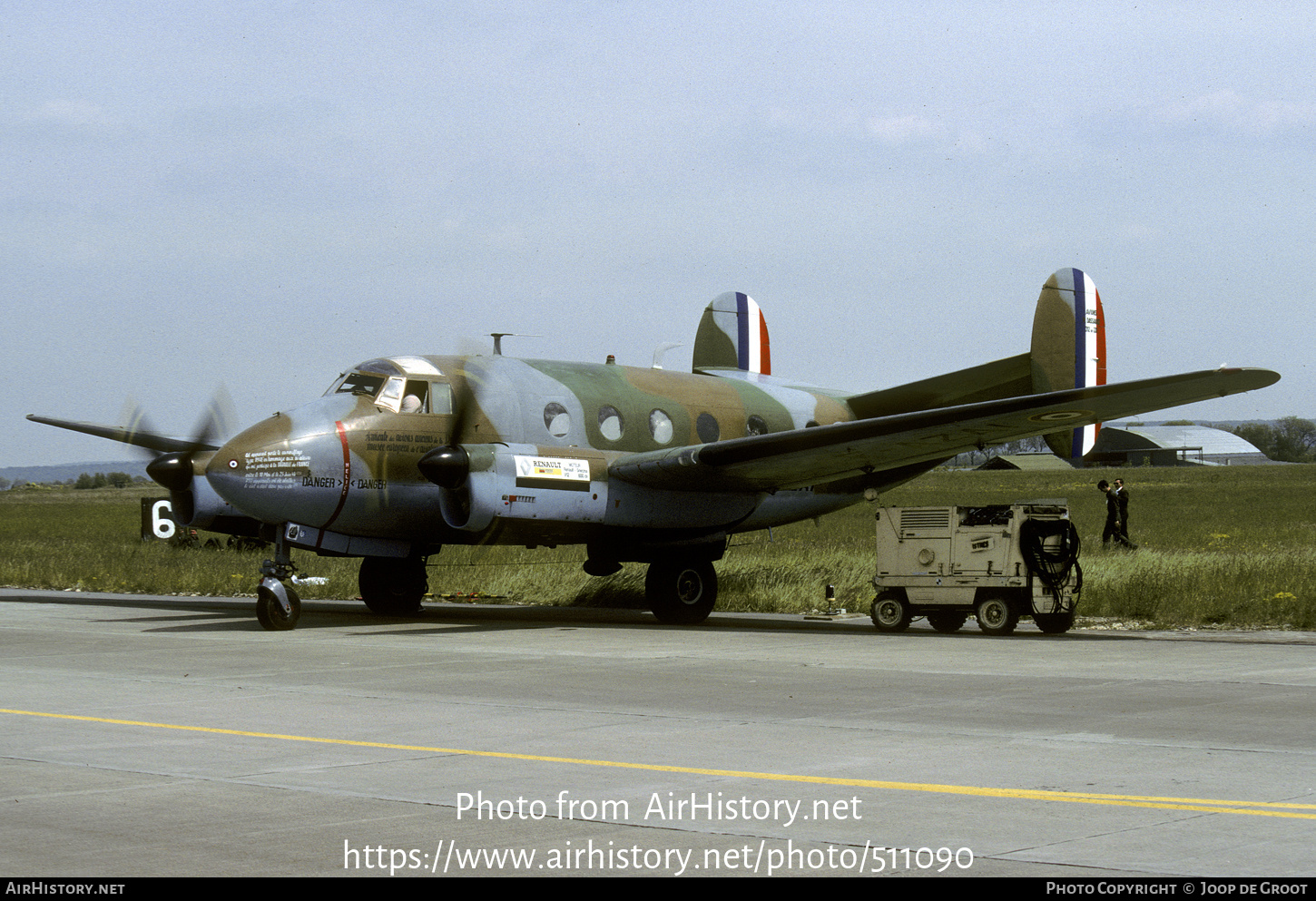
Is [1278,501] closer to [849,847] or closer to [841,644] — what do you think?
[841,644]

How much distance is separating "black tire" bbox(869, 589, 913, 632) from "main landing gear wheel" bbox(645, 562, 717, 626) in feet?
11.0

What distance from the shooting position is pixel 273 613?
18.9m

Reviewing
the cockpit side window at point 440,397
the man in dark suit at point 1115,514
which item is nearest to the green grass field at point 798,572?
the man in dark suit at point 1115,514

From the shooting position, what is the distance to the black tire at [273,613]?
18875mm

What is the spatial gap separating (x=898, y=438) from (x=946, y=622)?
2619 mm

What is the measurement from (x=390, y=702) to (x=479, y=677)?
185cm

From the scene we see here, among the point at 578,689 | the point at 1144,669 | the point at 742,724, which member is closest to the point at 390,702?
the point at 578,689

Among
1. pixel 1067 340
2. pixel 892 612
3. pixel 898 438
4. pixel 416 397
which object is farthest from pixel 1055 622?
pixel 416 397

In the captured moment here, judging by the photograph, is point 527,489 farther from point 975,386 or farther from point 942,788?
point 942,788

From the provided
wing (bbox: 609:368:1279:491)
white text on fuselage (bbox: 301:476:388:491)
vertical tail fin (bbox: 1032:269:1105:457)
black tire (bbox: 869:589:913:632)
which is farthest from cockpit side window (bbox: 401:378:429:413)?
vertical tail fin (bbox: 1032:269:1105:457)

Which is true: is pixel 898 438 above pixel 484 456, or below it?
above

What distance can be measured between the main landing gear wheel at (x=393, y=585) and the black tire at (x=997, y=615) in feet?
29.5

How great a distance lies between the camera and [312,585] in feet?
93.6
